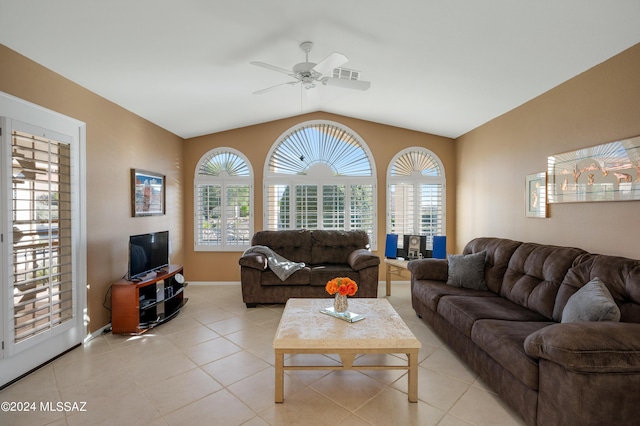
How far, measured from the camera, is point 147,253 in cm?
368

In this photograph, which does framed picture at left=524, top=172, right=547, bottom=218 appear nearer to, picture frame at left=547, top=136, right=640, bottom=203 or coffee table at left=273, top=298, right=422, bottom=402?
picture frame at left=547, top=136, right=640, bottom=203

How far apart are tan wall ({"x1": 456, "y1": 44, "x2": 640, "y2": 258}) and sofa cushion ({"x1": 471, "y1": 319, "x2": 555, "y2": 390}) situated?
42.4 inches

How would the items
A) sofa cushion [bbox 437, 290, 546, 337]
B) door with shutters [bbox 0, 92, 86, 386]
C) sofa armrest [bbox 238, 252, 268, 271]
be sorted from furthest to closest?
sofa armrest [bbox 238, 252, 268, 271], sofa cushion [bbox 437, 290, 546, 337], door with shutters [bbox 0, 92, 86, 386]

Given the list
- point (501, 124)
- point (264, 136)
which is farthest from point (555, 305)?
point (264, 136)

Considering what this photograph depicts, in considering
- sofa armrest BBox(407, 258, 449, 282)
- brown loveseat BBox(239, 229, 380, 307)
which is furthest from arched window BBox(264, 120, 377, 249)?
sofa armrest BBox(407, 258, 449, 282)

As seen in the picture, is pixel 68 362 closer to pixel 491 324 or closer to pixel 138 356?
pixel 138 356

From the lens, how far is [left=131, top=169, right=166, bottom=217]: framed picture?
3930 mm

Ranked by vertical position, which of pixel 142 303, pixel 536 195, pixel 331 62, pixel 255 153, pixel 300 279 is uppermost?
pixel 331 62

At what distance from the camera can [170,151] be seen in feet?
16.1

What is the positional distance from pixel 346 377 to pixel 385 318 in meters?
0.57

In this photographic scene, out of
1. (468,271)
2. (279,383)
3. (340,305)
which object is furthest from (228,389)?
(468,271)

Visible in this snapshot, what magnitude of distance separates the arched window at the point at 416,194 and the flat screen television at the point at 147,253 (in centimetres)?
350

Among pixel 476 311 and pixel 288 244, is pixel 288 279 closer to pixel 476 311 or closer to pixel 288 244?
pixel 288 244

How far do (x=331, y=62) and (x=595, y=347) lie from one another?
2.53 meters
